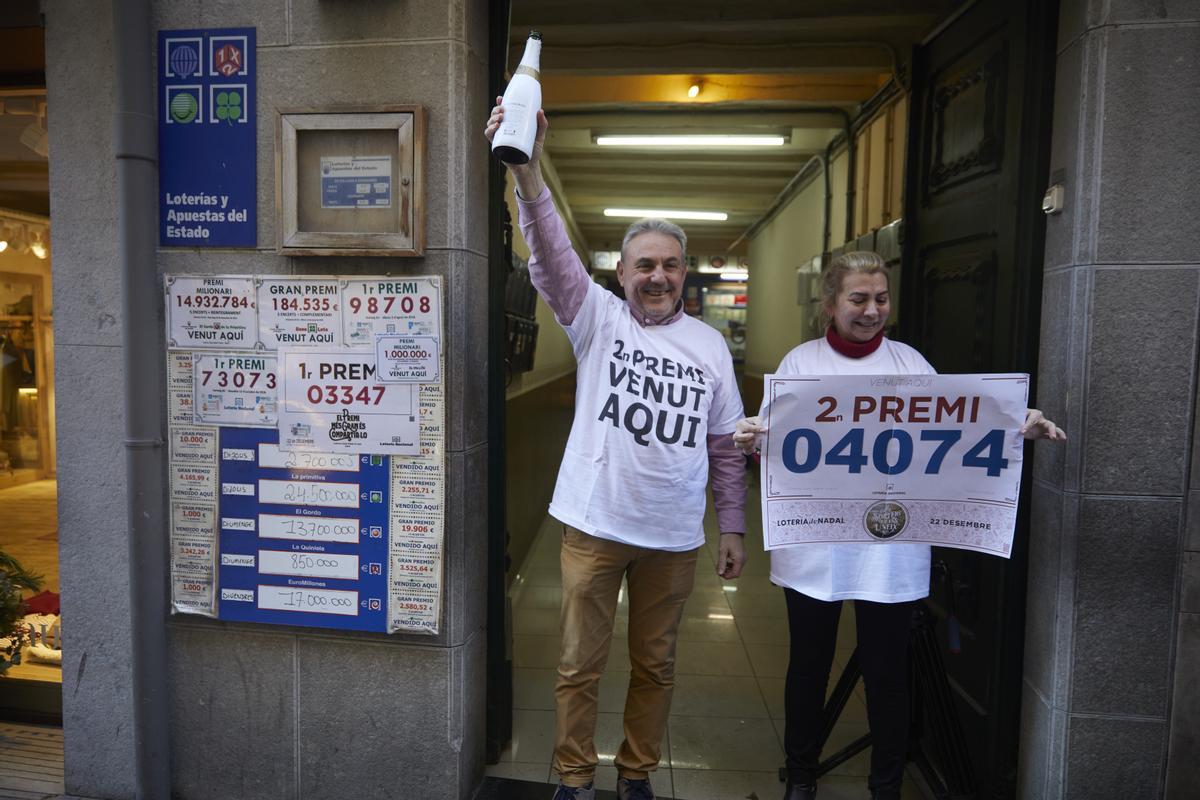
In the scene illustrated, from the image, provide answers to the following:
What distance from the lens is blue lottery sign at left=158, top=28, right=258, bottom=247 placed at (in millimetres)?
2215

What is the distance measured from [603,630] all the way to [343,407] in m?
1.07

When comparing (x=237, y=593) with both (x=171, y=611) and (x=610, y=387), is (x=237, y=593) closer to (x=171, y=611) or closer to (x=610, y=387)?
(x=171, y=611)

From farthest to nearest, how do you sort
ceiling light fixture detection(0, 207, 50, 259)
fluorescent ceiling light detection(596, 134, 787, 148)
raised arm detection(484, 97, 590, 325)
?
fluorescent ceiling light detection(596, 134, 787, 148), ceiling light fixture detection(0, 207, 50, 259), raised arm detection(484, 97, 590, 325)

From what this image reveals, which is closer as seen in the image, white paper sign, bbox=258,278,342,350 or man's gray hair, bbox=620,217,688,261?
man's gray hair, bbox=620,217,688,261

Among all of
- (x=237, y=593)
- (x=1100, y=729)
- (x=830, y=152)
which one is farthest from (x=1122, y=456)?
(x=830, y=152)

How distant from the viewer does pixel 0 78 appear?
2627mm

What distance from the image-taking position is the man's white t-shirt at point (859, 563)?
79.3 inches

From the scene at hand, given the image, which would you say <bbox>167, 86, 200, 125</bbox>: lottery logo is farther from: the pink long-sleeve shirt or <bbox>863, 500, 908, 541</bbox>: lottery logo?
<bbox>863, 500, 908, 541</bbox>: lottery logo

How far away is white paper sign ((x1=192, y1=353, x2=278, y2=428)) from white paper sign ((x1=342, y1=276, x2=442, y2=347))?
0.31 m

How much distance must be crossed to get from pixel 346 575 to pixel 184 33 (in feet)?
5.86

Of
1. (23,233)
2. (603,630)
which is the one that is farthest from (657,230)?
(23,233)

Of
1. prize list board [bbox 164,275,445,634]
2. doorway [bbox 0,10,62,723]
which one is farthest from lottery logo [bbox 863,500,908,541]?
doorway [bbox 0,10,62,723]

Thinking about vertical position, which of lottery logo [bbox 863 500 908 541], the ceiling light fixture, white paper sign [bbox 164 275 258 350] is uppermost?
the ceiling light fixture

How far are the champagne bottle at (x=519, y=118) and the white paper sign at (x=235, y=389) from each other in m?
1.09
